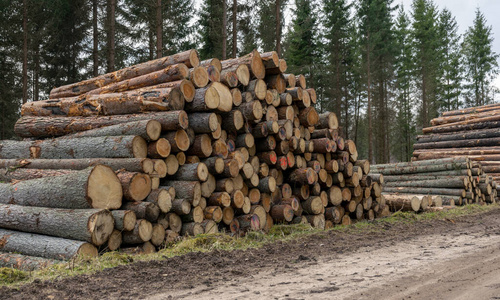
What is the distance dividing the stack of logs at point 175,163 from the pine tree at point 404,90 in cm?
2446

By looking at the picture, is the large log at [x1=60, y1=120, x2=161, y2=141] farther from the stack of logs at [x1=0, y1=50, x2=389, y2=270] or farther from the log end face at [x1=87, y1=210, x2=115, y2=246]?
the log end face at [x1=87, y1=210, x2=115, y2=246]

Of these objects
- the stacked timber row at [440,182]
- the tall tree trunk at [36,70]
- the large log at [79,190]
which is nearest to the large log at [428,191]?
the stacked timber row at [440,182]

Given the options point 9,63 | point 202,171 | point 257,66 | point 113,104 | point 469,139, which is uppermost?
point 9,63

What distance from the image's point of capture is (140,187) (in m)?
6.02

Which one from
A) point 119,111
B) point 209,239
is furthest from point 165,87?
point 209,239

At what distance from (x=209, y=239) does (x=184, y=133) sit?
193 cm

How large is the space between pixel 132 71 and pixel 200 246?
518cm

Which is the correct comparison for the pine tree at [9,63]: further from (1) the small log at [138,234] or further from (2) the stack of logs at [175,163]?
(1) the small log at [138,234]

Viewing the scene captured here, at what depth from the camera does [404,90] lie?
34938mm

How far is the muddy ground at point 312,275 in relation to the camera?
361 centimetres

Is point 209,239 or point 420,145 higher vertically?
point 420,145

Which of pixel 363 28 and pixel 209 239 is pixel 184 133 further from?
→ pixel 363 28

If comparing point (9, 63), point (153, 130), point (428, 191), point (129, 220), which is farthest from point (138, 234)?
point (9, 63)

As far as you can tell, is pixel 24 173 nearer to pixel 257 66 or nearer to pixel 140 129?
pixel 140 129
